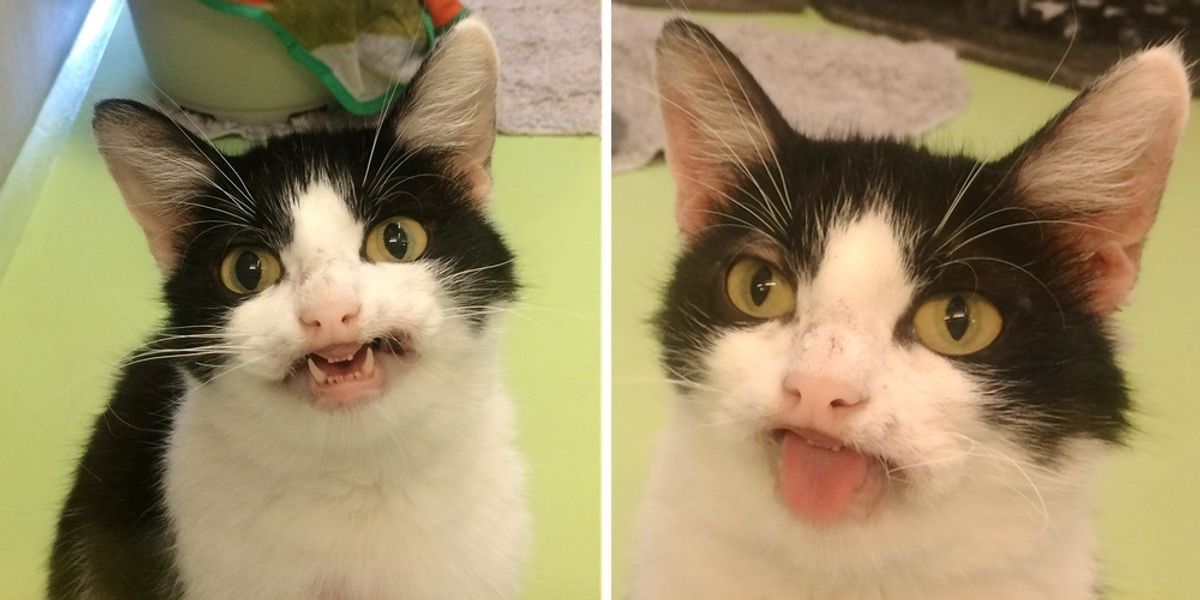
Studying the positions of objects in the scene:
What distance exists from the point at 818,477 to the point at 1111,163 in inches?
10.9

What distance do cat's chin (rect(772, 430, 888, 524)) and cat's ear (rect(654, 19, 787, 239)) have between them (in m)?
0.20

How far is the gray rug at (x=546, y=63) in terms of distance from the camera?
2.82 feet

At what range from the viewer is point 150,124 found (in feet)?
2.30

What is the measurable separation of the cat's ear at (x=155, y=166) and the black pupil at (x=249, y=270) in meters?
0.07

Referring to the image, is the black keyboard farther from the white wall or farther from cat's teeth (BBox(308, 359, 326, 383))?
the white wall

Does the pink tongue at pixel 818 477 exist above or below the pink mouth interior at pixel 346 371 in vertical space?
below

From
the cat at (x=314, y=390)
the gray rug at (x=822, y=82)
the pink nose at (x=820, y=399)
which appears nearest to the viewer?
the pink nose at (x=820, y=399)

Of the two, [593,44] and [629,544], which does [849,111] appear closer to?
[593,44]

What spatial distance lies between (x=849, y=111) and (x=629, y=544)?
410 millimetres

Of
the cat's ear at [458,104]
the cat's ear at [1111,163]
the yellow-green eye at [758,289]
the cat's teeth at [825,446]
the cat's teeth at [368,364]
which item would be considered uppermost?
the cat's ear at [458,104]

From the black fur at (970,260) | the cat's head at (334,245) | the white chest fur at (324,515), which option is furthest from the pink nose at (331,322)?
the black fur at (970,260)

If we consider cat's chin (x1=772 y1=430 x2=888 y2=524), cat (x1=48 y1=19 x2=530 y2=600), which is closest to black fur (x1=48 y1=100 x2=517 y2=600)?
cat (x1=48 y1=19 x2=530 y2=600)

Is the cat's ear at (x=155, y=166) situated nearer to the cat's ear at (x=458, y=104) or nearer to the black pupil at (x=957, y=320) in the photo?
the cat's ear at (x=458, y=104)

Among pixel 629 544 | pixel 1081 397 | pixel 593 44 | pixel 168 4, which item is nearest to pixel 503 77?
pixel 593 44
